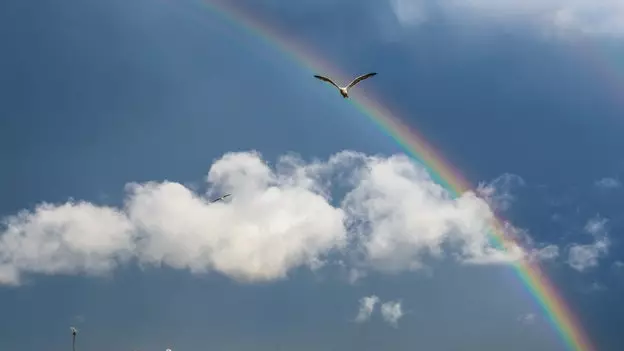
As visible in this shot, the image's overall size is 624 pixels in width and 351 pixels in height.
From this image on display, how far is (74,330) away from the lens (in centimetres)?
16100

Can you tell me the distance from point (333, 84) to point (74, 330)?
320 feet

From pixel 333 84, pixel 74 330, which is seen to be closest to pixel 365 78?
pixel 333 84

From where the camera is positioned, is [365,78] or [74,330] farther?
[74,330]

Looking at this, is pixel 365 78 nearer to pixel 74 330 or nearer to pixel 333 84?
pixel 333 84

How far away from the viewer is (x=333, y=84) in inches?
3740

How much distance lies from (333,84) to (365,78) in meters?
4.32

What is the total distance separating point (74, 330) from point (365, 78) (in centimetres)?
10100

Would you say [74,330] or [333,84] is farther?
[74,330]

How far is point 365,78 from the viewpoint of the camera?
93.6 m
